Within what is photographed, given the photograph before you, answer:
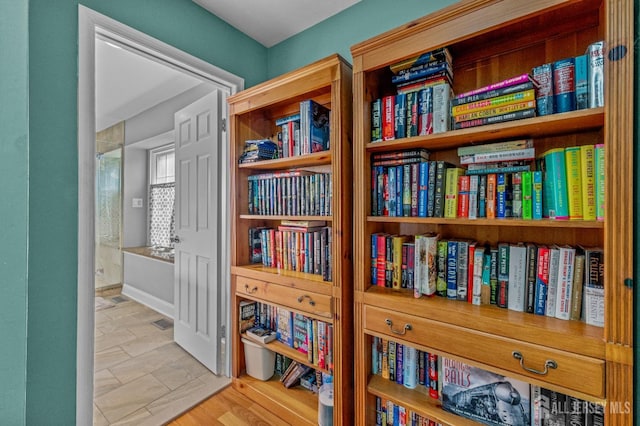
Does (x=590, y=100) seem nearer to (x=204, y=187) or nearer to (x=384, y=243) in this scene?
(x=384, y=243)

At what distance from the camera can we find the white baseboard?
3.40 meters

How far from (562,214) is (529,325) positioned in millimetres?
420

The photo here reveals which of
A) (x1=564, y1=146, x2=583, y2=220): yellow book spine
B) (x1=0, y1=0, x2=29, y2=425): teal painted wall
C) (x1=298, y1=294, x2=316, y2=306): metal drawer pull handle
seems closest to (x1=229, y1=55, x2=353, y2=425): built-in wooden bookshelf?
(x1=298, y1=294, x2=316, y2=306): metal drawer pull handle

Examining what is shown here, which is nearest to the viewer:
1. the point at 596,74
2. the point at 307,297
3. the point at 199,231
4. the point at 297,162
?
the point at 596,74

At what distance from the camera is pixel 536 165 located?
1.21 metres

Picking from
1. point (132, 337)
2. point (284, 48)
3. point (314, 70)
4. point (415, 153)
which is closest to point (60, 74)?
point (314, 70)

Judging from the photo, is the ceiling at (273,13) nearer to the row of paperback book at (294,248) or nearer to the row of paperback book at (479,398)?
the row of paperback book at (294,248)

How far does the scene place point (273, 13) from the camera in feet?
6.21

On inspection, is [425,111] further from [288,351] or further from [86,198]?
[86,198]

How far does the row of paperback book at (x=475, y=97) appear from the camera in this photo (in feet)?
3.30

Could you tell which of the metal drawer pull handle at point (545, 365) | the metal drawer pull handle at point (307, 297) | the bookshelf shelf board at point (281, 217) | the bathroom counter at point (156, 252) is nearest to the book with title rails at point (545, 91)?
the metal drawer pull handle at point (545, 365)

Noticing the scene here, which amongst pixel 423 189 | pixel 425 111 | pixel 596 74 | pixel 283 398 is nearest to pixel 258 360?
pixel 283 398

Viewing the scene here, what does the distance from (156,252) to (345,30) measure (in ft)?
11.2

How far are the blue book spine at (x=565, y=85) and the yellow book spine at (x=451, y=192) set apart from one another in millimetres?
405
